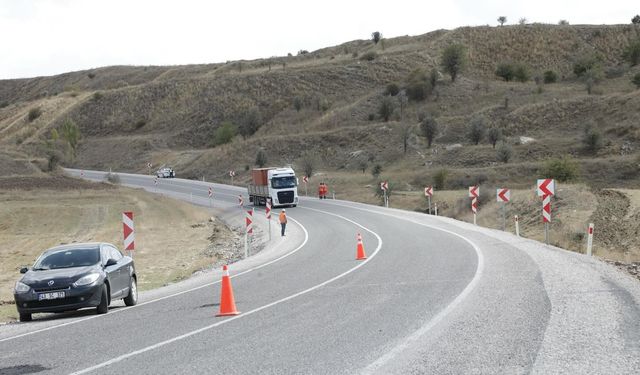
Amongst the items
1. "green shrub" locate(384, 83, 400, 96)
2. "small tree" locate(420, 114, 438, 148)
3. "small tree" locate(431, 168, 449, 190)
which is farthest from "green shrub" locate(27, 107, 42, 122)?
"small tree" locate(431, 168, 449, 190)

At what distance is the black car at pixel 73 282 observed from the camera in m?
14.7

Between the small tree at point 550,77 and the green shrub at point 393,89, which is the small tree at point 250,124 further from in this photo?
the small tree at point 550,77

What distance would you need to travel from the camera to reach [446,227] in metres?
36.2

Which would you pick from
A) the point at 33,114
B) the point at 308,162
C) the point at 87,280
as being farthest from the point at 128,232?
the point at 33,114

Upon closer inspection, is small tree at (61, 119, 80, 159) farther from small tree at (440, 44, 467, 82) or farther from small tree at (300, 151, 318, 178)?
small tree at (440, 44, 467, 82)

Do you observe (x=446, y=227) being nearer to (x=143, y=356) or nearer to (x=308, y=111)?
(x=143, y=356)

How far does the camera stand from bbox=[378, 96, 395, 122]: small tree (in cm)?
9975

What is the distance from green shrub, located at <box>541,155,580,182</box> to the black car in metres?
46.8

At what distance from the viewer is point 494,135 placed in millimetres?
77125

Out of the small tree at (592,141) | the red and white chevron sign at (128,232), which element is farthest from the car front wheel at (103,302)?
Result: the small tree at (592,141)

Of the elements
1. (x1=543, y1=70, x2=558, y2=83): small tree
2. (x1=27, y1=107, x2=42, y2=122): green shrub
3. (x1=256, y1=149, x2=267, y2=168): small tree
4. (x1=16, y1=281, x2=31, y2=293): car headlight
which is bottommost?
(x1=256, y1=149, x2=267, y2=168): small tree

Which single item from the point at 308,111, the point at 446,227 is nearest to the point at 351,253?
the point at 446,227

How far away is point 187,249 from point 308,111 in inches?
3080

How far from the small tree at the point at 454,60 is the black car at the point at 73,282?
97.4 metres
